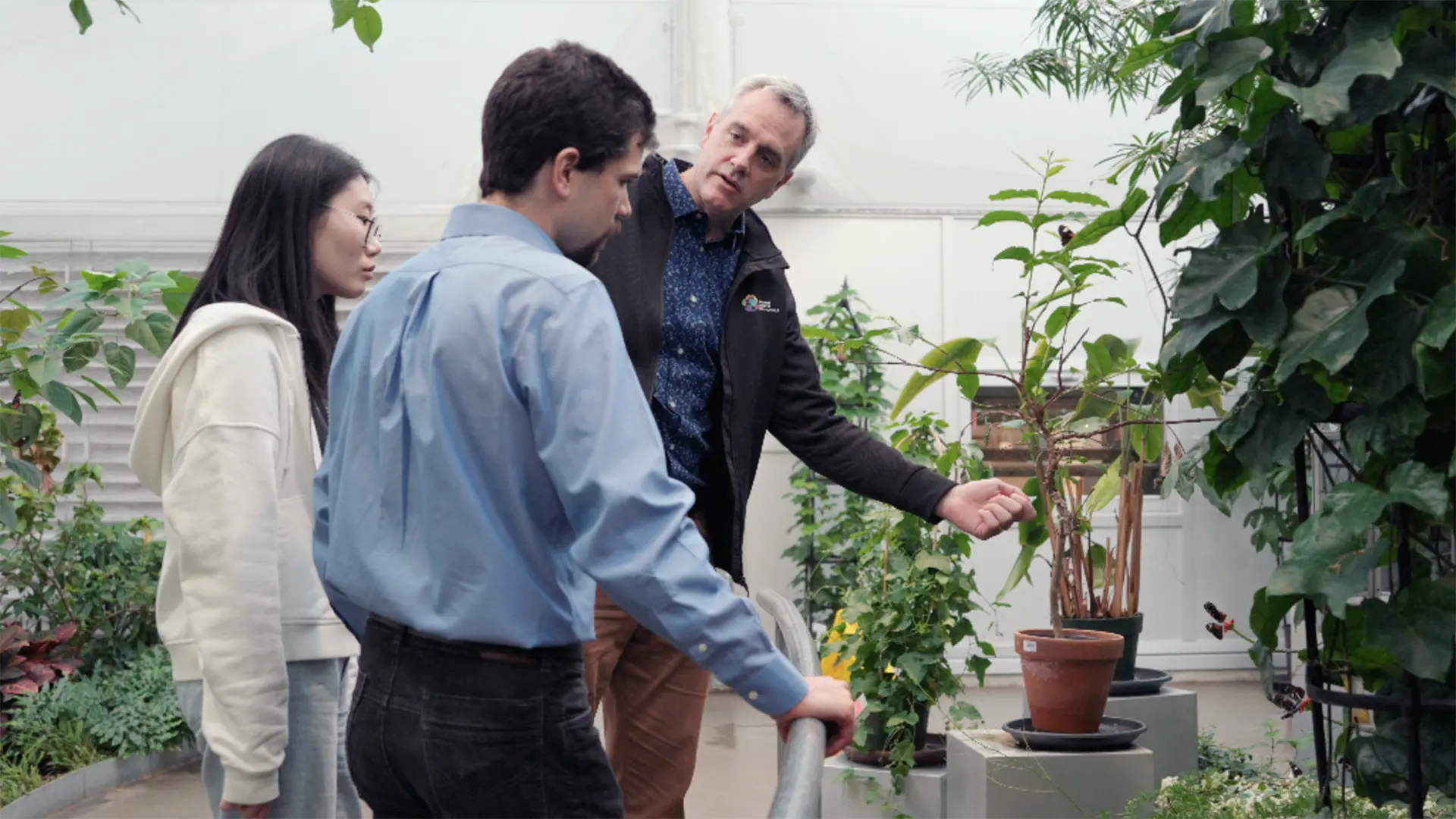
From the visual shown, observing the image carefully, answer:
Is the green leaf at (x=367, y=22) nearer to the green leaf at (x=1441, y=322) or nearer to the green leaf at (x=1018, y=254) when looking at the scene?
the green leaf at (x=1441, y=322)

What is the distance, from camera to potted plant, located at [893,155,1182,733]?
3.58 m

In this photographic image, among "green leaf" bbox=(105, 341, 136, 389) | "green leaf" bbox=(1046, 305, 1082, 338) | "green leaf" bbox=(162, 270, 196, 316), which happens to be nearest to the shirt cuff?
"green leaf" bbox=(162, 270, 196, 316)

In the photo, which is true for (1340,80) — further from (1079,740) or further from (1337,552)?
(1079,740)

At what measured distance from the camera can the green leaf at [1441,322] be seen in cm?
160

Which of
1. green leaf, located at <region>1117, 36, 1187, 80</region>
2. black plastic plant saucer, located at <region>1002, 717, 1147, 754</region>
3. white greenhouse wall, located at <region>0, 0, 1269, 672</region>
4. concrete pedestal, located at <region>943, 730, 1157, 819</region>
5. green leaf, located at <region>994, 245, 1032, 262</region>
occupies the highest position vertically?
white greenhouse wall, located at <region>0, 0, 1269, 672</region>

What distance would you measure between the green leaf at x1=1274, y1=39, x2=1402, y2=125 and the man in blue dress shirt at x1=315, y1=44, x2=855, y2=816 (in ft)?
2.76

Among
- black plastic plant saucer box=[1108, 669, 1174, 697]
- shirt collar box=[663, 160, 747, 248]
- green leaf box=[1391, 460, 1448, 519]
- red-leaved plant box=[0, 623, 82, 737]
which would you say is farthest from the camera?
red-leaved plant box=[0, 623, 82, 737]

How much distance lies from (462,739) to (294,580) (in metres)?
0.56

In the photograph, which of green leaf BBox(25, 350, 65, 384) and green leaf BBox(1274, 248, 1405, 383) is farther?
green leaf BBox(25, 350, 65, 384)

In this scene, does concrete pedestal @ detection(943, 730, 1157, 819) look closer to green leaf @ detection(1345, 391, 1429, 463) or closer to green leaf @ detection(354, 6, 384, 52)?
green leaf @ detection(1345, 391, 1429, 463)

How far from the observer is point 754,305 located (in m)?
2.49

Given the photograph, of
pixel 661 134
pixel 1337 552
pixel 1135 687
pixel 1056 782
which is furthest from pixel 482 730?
pixel 661 134

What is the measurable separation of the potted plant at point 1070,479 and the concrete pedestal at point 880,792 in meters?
0.67

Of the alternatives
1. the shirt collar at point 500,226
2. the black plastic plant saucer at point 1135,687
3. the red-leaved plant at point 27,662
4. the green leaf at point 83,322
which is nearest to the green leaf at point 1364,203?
the shirt collar at point 500,226
